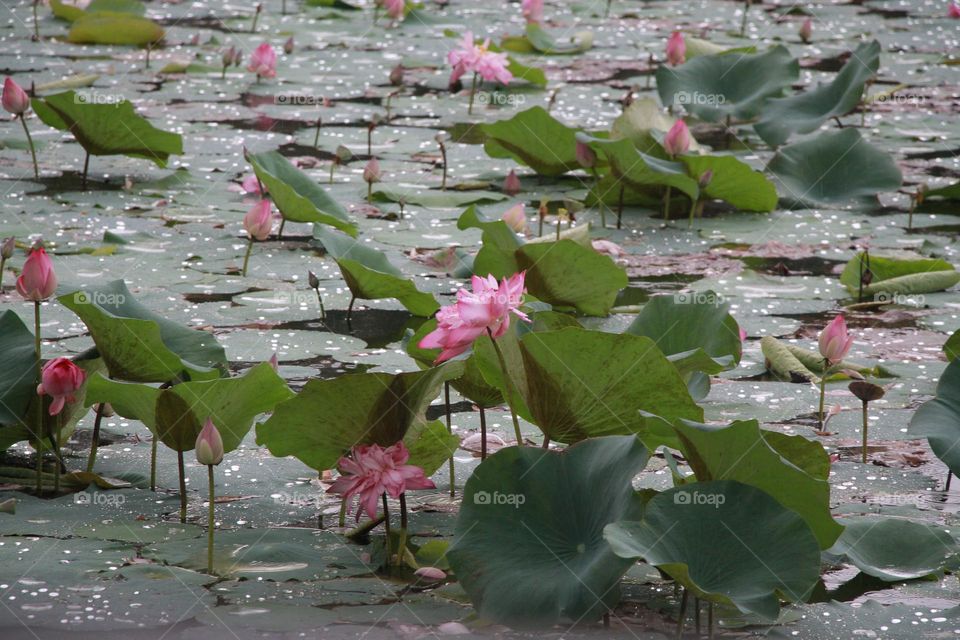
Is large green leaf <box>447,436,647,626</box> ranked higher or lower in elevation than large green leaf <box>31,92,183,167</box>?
lower

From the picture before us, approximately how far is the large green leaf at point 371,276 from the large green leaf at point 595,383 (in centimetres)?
79

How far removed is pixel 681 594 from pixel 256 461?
669mm

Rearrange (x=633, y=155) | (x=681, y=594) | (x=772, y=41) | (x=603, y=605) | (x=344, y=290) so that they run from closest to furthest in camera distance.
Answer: (x=603, y=605) → (x=681, y=594) → (x=344, y=290) → (x=633, y=155) → (x=772, y=41)

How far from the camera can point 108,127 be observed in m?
3.19

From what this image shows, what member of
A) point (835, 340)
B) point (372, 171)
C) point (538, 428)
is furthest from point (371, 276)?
point (372, 171)

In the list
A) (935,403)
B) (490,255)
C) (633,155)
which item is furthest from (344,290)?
(935,403)

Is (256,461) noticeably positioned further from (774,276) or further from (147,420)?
(774,276)

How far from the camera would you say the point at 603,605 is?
53.6 inches

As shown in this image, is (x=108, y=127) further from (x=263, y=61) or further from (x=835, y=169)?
(x=835, y=169)

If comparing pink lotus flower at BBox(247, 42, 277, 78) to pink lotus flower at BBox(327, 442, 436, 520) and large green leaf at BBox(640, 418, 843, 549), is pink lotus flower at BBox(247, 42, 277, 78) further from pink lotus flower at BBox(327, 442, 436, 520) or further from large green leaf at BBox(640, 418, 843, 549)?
large green leaf at BBox(640, 418, 843, 549)

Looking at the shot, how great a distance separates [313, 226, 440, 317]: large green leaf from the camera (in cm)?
233

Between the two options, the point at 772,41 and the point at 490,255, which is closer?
the point at 490,255

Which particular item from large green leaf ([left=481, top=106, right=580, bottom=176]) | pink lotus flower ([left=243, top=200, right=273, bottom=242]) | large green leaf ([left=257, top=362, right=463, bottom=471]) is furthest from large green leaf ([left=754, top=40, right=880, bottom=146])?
large green leaf ([left=257, top=362, right=463, bottom=471])

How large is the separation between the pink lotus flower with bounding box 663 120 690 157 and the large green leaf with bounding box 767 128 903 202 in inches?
17.0
